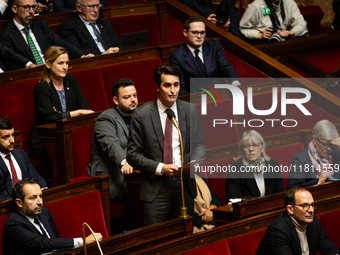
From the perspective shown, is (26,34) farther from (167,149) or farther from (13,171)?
(167,149)

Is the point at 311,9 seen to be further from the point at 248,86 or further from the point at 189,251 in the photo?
the point at 189,251

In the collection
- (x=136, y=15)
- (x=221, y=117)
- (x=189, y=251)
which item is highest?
(x=136, y=15)

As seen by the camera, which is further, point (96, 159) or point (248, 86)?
point (248, 86)

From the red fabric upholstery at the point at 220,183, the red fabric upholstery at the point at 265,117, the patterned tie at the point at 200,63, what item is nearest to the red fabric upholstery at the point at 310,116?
the red fabric upholstery at the point at 265,117

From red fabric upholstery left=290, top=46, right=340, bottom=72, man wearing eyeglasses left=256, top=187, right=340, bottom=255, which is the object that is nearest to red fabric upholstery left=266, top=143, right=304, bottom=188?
man wearing eyeglasses left=256, top=187, right=340, bottom=255

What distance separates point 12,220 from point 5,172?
6.8 inches

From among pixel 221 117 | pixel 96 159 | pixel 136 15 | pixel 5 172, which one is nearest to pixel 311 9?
pixel 136 15

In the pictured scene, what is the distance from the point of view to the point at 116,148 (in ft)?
3.84

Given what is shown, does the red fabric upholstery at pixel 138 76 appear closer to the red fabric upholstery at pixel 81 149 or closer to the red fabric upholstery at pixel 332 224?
the red fabric upholstery at pixel 81 149

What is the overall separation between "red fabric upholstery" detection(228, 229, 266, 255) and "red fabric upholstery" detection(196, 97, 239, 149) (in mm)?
454

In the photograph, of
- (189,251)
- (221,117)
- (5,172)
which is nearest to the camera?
(189,251)

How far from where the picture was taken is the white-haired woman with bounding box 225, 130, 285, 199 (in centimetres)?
122

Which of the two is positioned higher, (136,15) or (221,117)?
(136,15)

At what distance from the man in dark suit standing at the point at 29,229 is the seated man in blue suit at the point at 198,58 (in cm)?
68
